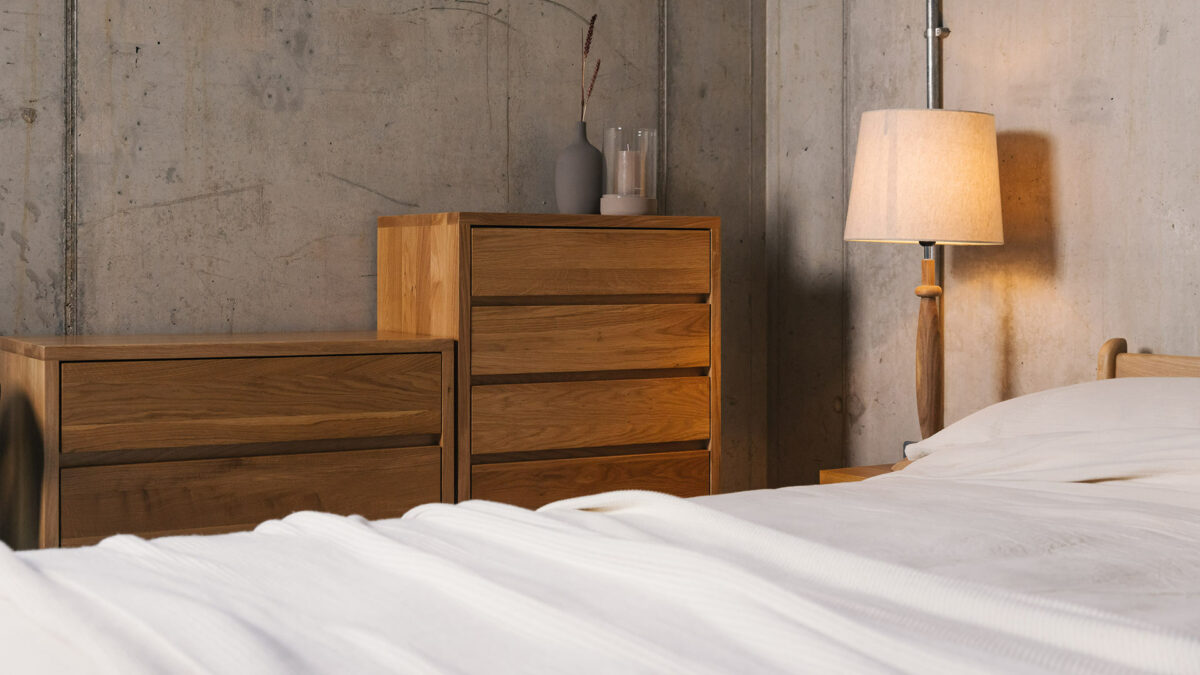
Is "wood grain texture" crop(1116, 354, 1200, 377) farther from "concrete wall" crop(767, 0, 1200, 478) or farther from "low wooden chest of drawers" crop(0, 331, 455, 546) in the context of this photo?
"low wooden chest of drawers" crop(0, 331, 455, 546)

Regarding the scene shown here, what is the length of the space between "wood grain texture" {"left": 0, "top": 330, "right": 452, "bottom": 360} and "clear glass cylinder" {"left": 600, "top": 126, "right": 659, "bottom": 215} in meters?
0.68

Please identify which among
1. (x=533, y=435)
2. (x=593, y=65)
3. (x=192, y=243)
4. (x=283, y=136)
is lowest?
(x=533, y=435)

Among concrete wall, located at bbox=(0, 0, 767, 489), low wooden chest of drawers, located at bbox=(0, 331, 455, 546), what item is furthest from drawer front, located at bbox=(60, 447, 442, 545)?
concrete wall, located at bbox=(0, 0, 767, 489)

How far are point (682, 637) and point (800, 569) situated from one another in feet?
0.81

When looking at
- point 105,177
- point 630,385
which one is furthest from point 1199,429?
point 105,177

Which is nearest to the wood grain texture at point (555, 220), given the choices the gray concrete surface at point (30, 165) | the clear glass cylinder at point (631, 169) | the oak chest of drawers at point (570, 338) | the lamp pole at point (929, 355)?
the oak chest of drawers at point (570, 338)

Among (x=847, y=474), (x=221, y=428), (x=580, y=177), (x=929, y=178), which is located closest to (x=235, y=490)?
(x=221, y=428)

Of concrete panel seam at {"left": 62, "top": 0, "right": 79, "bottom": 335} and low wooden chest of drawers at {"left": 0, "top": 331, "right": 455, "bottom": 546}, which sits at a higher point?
concrete panel seam at {"left": 62, "top": 0, "right": 79, "bottom": 335}

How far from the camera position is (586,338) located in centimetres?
293

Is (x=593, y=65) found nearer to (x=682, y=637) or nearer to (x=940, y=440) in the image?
(x=940, y=440)

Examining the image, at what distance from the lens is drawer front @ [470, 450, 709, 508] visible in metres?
2.84

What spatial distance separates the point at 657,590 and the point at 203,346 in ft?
5.44

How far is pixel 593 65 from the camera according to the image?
355cm

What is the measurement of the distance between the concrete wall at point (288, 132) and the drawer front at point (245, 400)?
23.0 inches
